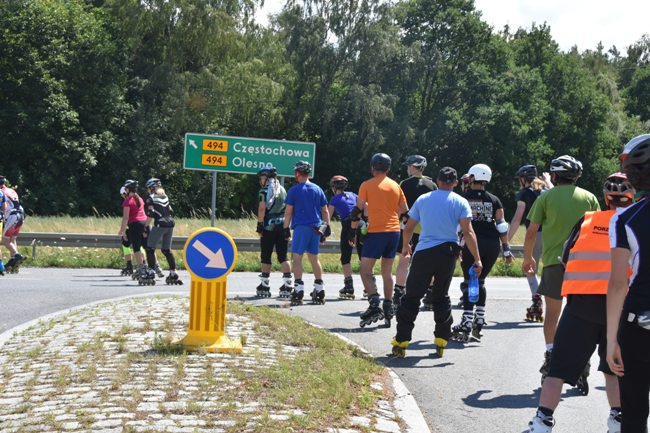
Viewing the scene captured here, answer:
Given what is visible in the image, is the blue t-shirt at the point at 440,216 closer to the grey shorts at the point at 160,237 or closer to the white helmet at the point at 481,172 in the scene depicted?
the white helmet at the point at 481,172

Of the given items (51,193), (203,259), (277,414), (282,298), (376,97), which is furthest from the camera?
(376,97)

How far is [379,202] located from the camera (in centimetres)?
1128

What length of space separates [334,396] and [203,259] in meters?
2.57

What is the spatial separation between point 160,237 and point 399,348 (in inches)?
312

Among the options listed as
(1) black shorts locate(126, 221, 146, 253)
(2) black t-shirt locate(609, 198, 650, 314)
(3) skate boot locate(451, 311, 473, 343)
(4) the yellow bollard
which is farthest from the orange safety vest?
(1) black shorts locate(126, 221, 146, 253)

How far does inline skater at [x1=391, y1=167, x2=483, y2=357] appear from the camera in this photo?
30.0 feet

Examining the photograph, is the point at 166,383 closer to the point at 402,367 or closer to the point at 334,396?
the point at 334,396

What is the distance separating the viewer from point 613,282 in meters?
4.55

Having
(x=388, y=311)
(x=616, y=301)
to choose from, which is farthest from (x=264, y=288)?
(x=616, y=301)

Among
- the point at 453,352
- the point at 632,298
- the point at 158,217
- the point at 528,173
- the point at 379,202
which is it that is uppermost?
the point at 528,173

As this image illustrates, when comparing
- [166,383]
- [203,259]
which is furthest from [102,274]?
[166,383]

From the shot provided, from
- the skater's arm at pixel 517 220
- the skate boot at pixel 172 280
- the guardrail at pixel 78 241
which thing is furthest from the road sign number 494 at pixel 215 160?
the skater's arm at pixel 517 220

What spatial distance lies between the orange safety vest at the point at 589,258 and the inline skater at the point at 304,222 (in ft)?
25.0

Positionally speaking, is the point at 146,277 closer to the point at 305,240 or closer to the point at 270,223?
the point at 270,223
